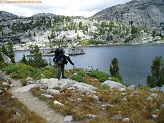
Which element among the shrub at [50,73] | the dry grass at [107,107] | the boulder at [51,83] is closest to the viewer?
the dry grass at [107,107]

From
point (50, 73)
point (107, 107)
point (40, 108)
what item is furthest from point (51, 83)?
point (50, 73)

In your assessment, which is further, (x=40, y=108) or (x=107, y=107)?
(x=40, y=108)

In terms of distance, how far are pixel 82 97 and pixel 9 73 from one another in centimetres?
1574

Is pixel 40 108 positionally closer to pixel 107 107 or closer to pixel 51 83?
pixel 107 107

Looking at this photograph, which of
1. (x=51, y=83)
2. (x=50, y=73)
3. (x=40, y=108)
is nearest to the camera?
(x=40, y=108)

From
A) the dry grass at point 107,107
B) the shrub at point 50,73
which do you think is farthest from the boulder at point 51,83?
the shrub at point 50,73

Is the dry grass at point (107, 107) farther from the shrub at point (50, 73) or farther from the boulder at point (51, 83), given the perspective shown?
the shrub at point (50, 73)

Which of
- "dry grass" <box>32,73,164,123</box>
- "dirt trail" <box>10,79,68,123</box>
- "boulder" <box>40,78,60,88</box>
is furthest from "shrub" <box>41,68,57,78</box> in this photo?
"dry grass" <box>32,73,164,123</box>

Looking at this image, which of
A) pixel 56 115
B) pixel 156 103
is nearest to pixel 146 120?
pixel 156 103

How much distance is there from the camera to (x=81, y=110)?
39.5 ft

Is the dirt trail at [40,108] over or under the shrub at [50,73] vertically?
over

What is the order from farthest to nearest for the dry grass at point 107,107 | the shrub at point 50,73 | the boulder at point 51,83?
the shrub at point 50,73, the boulder at point 51,83, the dry grass at point 107,107

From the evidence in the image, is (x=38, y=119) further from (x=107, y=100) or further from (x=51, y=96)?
(x=107, y=100)

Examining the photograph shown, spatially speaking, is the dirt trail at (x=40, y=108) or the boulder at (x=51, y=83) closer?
the dirt trail at (x=40, y=108)
